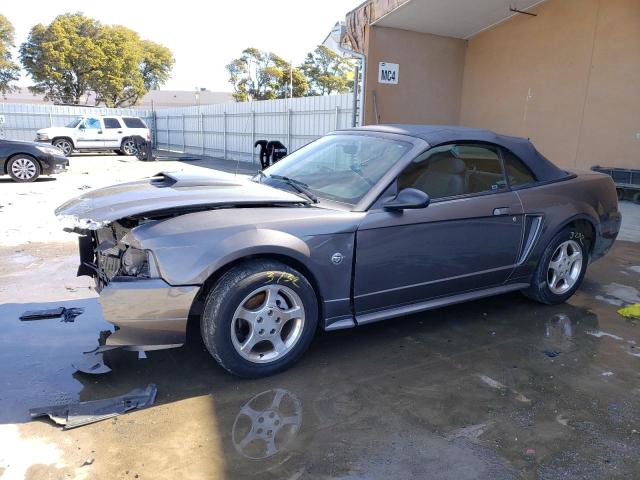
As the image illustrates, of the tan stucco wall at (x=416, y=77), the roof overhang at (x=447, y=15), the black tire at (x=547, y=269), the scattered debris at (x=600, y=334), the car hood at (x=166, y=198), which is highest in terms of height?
the roof overhang at (x=447, y=15)

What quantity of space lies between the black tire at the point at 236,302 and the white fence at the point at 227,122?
1074cm

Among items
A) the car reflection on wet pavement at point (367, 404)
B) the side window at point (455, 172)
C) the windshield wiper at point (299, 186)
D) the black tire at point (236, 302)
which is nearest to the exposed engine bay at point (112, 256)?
the black tire at point (236, 302)

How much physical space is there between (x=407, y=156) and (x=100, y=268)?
91.1 inches

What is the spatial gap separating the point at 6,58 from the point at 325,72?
35.3 m

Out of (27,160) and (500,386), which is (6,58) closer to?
(27,160)

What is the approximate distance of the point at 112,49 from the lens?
40312mm

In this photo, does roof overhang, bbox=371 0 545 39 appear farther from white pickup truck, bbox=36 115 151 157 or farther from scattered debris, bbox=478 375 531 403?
white pickup truck, bbox=36 115 151 157

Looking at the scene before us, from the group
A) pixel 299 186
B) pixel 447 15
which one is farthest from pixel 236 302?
pixel 447 15

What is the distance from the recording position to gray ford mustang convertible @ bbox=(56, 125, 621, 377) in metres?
2.95

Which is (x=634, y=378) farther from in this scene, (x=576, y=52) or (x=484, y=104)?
(x=484, y=104)

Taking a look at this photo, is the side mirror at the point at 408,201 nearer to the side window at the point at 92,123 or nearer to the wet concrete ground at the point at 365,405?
the wet concrete ground at the point at 365,405

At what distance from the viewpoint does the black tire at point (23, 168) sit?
1204 centimetres

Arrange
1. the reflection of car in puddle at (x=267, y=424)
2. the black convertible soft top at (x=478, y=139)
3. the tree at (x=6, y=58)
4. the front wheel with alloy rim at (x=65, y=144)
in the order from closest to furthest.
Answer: the reflection of car in puddle at (x=267, y=424), the black convertible soft top at (x=478, y=139), the front wheel with alloy rim at (x=65, y=144), the tree at (x=6, y=58)

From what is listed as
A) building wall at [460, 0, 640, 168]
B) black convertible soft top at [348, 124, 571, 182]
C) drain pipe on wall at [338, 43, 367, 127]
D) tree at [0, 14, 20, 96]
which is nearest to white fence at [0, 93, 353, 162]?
drain pipe on wall at [338, 43, 367, 127]
